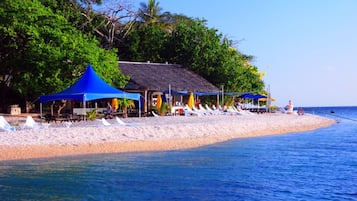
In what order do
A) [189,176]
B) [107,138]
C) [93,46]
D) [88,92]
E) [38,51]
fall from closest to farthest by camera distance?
[189,176] < [107,138] < [88,92] < [38,51] < [93,46]

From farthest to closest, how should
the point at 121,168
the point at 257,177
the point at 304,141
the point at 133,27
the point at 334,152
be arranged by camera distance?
the point at 133,27 → the point at 304,141 → the point at 334,152 → the point at 121,168 → the point at 257,177

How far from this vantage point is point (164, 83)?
29547mm

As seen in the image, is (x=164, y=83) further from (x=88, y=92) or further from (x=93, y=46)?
(x=88, y=92)

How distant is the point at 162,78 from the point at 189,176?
60.8 ft

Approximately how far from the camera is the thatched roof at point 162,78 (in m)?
28.4

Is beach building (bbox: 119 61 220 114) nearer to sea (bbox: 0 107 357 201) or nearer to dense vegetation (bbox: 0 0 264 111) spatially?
dense vegetation (bbox: 0 0 264 111)

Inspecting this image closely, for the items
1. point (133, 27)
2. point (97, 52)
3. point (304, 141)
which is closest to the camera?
Result: point (304, 141)

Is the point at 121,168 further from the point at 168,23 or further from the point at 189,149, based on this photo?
the point at 168,23

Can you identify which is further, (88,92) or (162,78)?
(162,78)

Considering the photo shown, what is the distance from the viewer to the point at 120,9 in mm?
38719

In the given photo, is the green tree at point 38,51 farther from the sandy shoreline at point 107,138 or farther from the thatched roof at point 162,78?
the sandy shoreline at point 107,138

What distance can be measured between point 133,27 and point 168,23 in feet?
11.6

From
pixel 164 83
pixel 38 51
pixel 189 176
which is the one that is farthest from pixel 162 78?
pixel 189 176

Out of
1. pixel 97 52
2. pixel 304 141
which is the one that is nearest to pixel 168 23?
pixel 97 52
